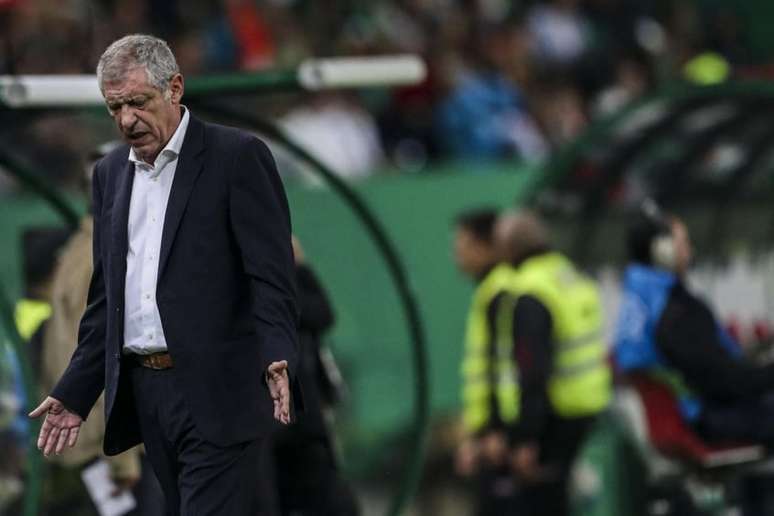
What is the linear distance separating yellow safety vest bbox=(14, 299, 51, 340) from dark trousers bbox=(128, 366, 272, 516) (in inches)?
79.5

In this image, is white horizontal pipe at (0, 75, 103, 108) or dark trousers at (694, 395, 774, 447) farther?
dark trousers at (694, 395, 774, 447)

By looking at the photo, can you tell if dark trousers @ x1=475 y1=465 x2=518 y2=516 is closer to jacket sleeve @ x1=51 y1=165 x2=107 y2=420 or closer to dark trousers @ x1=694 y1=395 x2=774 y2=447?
dark trousers @ x1=694 y1=395 x2=774 y2=447

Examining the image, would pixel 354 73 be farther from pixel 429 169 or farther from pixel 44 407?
pixel 429 169

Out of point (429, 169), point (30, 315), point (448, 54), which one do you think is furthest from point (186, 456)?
point (448, 54)

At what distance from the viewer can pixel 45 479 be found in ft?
27.1

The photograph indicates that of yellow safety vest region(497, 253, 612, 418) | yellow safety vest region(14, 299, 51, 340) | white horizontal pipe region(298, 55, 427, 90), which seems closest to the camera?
yellow safety vest region(14, 299, 51, 340)

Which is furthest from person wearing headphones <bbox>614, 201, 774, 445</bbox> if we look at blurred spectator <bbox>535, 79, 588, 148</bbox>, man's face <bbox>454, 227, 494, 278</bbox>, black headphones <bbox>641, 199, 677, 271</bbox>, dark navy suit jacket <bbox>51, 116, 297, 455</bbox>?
blurred spectator <bbox>535, 79, 588, 148</bbox>

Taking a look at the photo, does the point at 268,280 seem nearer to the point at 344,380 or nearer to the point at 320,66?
the point at 320,66

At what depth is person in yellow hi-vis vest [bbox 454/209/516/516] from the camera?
416 inches

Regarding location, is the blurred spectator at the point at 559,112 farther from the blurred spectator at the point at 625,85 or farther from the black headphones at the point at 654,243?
the black headphones at the point at 654,243

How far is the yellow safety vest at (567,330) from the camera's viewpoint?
10.4m

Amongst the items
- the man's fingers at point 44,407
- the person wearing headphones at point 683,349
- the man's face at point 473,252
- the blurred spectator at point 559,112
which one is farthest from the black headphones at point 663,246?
the blurred spectator at point 559,112

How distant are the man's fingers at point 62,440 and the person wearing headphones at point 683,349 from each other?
4417 mm

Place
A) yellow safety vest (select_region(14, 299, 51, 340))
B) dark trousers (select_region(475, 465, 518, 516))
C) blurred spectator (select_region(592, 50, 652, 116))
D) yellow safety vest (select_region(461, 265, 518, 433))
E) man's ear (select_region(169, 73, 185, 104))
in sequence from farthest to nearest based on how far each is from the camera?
blurred spectator (select_region(592, 50, 652, 116)) < dark trousers (select_region(475, 465, 518, 516)) < yellow safety vest (select_region(461, 265, 518, 433)) < yellow safety vest (select_region(14, 299, 51, 340)) < man's ear (select_region(169, 73, 185, 104))
